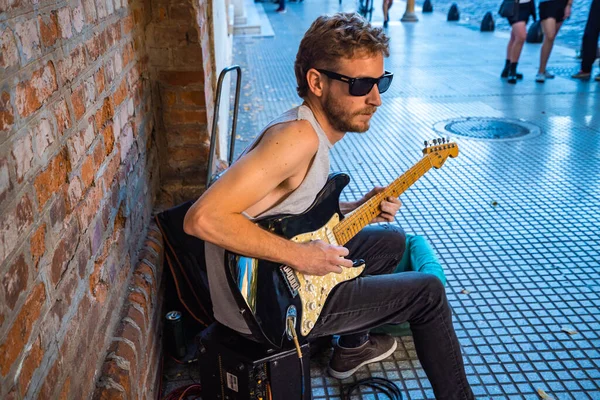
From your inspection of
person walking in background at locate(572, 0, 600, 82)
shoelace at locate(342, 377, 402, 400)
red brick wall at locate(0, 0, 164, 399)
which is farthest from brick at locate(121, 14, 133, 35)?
person walking in background at locate(572, 0, 600, 82)

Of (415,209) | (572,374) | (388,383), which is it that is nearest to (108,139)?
(388,383)

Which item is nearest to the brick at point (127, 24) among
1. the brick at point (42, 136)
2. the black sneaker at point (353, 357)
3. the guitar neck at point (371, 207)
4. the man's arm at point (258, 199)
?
the man's arm at point (258, 199)

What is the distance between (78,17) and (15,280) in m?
1.00

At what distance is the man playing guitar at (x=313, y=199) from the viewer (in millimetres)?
2008

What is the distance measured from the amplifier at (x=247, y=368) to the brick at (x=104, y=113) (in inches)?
36.2

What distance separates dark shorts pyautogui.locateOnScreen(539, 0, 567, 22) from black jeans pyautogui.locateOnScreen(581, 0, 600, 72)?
1.33 ft

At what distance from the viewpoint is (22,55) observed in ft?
4.57

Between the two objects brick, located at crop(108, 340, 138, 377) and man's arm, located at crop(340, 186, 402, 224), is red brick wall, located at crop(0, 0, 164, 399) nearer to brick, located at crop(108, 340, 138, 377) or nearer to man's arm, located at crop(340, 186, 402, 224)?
brick, located at crop(108, 340, 138, 377)

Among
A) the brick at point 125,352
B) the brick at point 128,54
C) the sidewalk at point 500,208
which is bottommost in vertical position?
the sidewalk at point 500,208

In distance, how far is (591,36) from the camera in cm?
792

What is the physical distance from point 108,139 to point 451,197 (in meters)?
3.07

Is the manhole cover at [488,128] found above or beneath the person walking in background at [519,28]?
beneath

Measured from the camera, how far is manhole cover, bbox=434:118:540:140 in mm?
5992

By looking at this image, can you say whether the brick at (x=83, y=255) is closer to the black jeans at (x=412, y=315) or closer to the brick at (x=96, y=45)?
the brick at (x=96, y=45)
